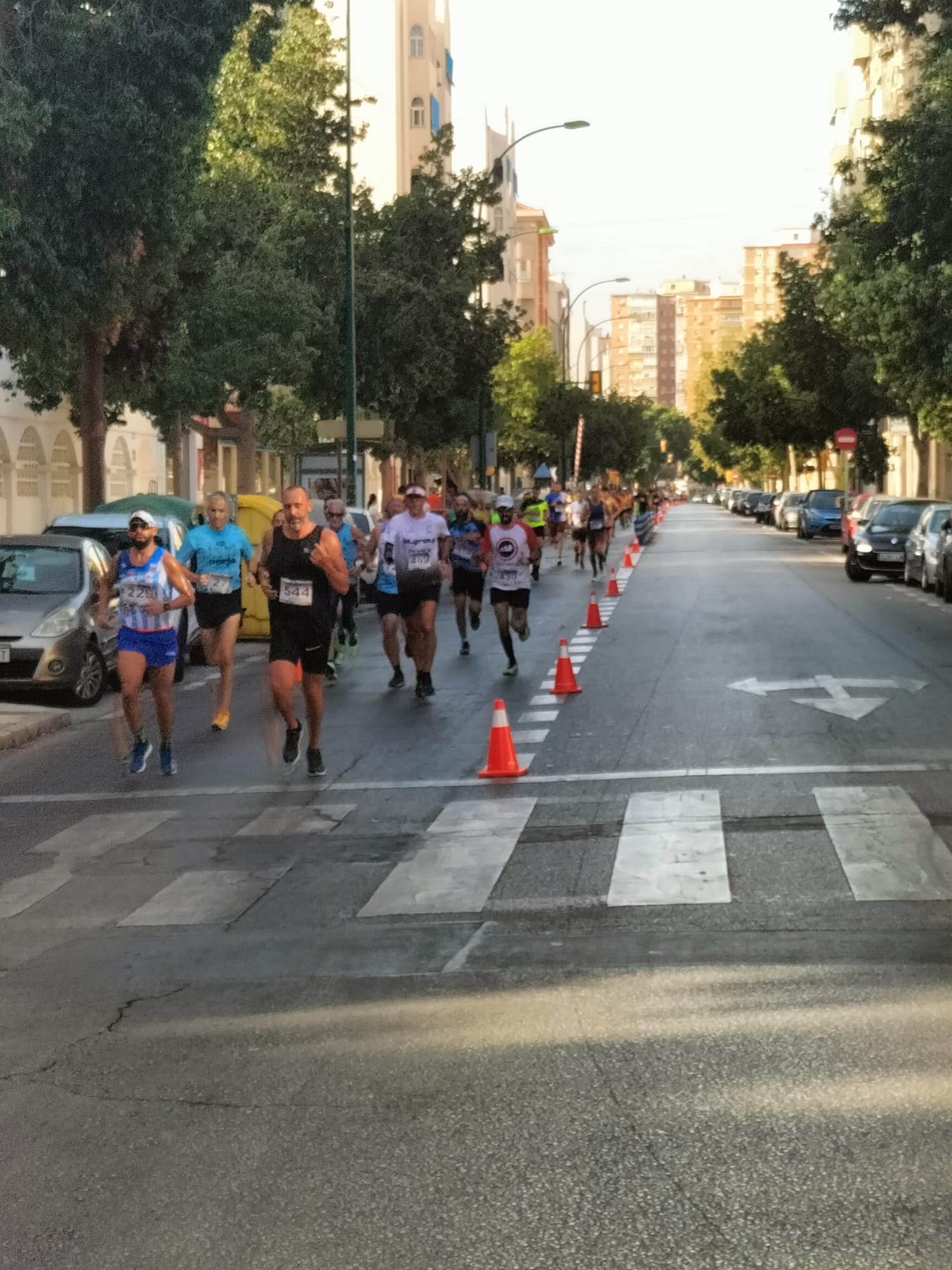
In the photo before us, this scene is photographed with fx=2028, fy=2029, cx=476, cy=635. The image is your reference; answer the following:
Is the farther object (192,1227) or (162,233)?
(162,233)

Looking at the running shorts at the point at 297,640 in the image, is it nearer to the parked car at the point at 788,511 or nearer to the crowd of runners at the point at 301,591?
the crowd of runners at the point at 301,591

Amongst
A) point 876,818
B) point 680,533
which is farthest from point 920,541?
point 680,533

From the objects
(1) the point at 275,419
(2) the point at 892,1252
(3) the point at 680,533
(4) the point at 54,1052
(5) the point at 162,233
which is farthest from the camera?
(3) the point at 680,533

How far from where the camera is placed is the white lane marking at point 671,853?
329 inches

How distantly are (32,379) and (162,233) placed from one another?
12.7 m

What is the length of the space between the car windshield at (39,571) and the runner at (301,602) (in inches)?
225

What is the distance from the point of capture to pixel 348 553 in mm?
20359

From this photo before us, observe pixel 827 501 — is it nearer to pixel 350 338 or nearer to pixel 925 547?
pixel 350 338

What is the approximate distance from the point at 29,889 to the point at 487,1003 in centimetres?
347

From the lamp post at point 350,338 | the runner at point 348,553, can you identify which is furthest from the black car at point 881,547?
the runner at point 348,553

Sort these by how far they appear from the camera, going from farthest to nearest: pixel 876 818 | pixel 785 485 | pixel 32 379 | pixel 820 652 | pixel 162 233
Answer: pixel 785 485
pixel 32 379
pixel 162 233
pixel 820 652
pixel 876 818

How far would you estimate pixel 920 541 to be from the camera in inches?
1297

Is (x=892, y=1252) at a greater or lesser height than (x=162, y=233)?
lesser

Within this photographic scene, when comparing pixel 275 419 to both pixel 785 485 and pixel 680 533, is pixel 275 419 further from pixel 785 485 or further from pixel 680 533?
pixel 785 485
